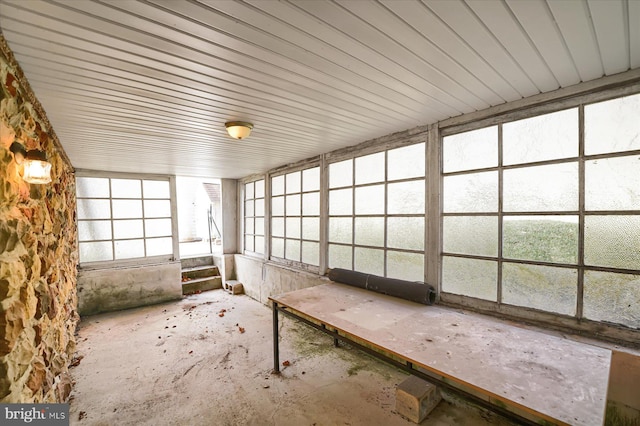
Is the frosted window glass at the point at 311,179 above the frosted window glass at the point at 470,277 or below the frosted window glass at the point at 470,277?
above

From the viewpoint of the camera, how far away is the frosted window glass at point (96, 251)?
4.84 meters

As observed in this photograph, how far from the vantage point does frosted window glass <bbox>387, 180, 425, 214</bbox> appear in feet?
9.25

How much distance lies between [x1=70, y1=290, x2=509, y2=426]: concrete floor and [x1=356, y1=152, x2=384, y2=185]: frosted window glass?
6.90ft

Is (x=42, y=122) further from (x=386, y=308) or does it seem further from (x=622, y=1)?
(x=622, y=1)

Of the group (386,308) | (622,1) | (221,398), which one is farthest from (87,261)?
(622,1)

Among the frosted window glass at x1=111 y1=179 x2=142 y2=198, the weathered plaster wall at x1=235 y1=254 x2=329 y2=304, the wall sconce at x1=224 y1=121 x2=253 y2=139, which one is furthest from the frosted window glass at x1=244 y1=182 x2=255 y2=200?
the wall sconce at x1=224 y1=121 x2=253 y2=139

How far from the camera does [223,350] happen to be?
11.1ft

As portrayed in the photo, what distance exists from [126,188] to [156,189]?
1.66ft

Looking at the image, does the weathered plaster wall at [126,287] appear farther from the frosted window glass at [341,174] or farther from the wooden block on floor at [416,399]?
the wooden block on floor at [416,399]

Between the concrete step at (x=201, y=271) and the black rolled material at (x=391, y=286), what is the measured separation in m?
4.24

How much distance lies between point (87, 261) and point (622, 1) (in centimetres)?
685

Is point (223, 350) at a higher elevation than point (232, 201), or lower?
lower

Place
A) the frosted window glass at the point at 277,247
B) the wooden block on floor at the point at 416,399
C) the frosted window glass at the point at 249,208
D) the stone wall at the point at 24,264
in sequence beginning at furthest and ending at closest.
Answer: the frosted window glass at the point at 249,208 → the frosted window glass at the point at 277,247 → the wooden block on floor at the point at 416,399 → the stone wall at the point at 24,264

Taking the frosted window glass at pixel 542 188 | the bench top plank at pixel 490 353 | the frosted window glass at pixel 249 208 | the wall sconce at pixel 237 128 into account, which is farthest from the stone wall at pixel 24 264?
the frosted window glass at pixel 249 208
